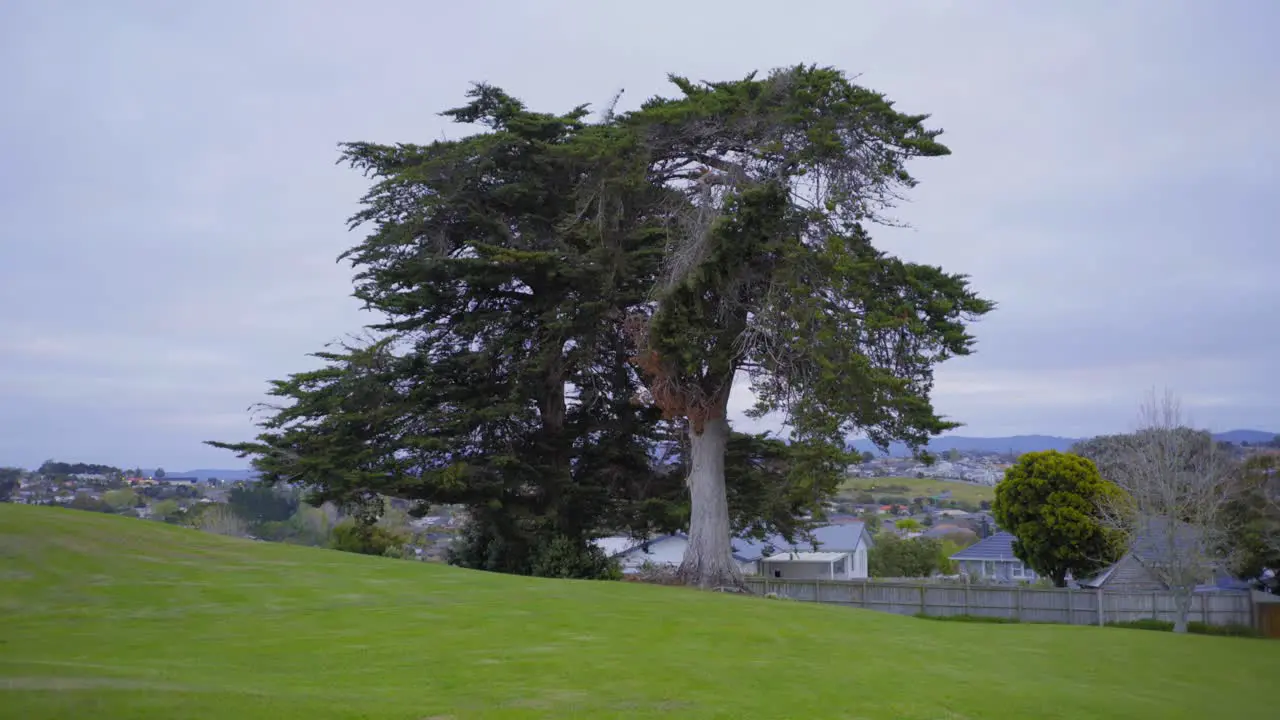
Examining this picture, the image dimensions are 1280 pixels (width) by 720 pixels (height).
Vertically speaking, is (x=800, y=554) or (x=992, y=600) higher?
(x=800, y=554)

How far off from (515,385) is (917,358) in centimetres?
1107

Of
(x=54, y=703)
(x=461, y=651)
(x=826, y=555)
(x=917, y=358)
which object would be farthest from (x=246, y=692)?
(x=826, y=555)

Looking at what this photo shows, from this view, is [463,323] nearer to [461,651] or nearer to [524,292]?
[524,292]

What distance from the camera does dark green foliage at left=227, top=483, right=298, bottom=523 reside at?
50125mm

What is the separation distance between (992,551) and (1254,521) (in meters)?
29.9

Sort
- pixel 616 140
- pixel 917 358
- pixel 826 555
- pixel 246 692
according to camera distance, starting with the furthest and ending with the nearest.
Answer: pixel 826 555, pixel 616 140, pixel 917 358, pixel 246 692

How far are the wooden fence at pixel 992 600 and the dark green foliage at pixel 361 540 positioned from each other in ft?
42.0

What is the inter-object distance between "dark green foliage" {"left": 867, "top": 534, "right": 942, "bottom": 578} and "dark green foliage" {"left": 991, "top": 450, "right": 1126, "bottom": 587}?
16367 millimetres

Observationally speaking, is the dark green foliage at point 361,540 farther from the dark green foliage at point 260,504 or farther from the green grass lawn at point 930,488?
the green grass lawn at point 930,488

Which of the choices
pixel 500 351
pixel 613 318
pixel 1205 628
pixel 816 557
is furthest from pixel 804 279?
pixel 816 557

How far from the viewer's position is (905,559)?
195 feet

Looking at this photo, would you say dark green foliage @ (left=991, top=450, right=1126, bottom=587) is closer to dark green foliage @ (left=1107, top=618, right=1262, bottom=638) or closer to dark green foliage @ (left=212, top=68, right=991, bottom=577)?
dark green foliage @ (left=1107, top=618, right=1262, bottom=638)

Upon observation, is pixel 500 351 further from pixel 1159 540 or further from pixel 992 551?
pixel 992 551

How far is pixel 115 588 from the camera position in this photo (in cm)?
1494
